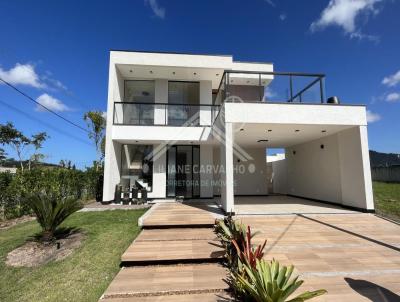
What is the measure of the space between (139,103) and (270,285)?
9.44 meters

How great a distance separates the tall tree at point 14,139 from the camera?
55.1 ft

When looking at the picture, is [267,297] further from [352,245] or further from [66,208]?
[66,208]

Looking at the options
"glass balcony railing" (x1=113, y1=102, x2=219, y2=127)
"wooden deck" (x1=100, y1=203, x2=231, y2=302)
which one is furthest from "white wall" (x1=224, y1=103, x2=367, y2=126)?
"wooden deck" (x1=100, y1=203, x2=231, y2=302)

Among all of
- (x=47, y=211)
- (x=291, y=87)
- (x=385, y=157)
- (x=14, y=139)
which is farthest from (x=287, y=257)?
(x=385, y=157)

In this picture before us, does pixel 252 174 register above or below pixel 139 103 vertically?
below

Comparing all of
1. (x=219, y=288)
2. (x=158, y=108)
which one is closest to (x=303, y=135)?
(x=158, y=108)

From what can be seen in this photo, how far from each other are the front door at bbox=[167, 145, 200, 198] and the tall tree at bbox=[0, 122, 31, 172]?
14720 mm

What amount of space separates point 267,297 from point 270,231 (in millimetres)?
3196

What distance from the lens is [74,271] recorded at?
378cm

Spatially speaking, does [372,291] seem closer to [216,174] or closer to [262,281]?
[262,281]

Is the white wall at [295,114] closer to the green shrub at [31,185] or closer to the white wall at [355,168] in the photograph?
the white wall at [355,168]

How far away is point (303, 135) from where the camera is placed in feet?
30.0

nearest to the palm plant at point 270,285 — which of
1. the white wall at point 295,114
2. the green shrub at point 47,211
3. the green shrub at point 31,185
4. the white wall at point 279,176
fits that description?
the green shrub at point 47,211

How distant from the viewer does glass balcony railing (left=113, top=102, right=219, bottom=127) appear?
10281mm
